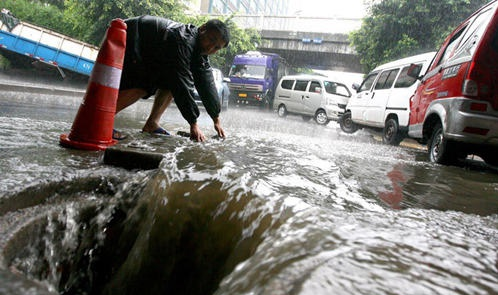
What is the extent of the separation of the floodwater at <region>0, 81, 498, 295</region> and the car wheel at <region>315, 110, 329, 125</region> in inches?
495

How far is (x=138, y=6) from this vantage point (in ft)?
53.2

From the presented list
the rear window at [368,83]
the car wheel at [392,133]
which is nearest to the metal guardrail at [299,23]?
the rear window at [368,83]

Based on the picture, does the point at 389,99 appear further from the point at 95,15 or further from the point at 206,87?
the point at 95,15

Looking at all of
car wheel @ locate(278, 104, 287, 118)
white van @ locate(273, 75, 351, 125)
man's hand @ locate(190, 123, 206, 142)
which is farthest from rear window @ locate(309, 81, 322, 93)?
man's hand @ locate(190, 123, 206, 142)

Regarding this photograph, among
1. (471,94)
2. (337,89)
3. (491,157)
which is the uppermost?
(337,89)

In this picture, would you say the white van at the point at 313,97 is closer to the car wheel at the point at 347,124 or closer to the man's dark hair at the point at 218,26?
the car wheel at the point at 347,124

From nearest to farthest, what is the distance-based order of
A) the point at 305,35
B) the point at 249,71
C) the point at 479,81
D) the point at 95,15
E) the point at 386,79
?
1. the point at 479,81
2. the point at 386,79
3. the point at 95,15
4. the point at 249,71
5. the point at 305,35

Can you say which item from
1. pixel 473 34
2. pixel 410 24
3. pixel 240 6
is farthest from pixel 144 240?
pixel 240 6

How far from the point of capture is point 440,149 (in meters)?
4.10

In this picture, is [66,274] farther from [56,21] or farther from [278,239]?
[56,21]

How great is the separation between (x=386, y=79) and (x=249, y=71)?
11.6 m

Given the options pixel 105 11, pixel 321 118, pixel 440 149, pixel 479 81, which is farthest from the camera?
pixel 105 11

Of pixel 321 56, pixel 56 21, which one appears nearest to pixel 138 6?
pixel 56 21

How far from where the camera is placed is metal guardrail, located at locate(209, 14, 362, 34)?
21266mm
